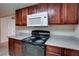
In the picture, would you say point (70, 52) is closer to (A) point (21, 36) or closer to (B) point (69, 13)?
(B) point (69, 13)

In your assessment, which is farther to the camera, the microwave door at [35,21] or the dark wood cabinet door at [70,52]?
the microwave door at [35,21]

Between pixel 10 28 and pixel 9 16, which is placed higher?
pixel 9 16

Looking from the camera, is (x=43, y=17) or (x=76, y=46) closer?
(x=76, y=46)

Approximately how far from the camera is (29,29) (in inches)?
50.8

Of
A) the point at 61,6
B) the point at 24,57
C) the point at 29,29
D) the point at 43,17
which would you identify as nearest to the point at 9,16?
the point at 29,29

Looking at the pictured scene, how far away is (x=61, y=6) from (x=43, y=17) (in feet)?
0.85

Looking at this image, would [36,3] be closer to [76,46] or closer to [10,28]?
[10,28]

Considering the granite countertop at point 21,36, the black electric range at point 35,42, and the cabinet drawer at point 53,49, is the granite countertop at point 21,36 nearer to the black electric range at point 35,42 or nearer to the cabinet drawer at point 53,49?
the black electric range at point 35,42

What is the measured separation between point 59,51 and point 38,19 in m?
0.48

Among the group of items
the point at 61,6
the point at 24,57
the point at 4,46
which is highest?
the point at 61,6

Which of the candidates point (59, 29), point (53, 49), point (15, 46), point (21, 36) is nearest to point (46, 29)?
point (59, 29)

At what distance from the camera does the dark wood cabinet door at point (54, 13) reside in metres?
1.22

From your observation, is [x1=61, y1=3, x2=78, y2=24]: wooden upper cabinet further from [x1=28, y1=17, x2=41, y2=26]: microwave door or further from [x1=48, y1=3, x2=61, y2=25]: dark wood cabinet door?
[x1=28, y1=17, x2=41, y2=26]: microwave door

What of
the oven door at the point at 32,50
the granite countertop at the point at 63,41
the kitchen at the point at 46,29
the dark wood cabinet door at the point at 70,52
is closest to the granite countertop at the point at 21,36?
the kitchen at the point at 46,29
